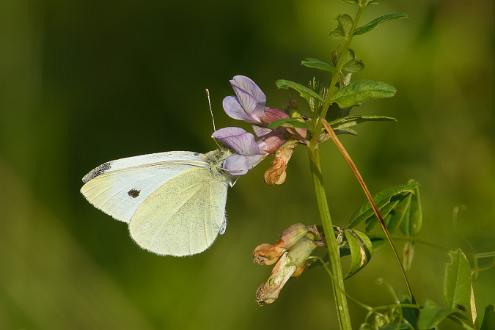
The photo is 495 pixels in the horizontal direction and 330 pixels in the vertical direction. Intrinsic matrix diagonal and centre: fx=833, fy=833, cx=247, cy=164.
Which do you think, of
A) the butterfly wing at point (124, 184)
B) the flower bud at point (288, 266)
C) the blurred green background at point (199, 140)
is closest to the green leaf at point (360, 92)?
the flower bud at point (288, 266)

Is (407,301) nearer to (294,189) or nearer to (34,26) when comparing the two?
(294,189)

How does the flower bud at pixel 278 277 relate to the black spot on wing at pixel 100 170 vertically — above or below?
below

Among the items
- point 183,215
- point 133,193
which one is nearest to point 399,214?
point 183,215

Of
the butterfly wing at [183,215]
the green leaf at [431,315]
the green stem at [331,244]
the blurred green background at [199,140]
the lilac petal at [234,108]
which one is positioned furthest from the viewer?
the blurred green background at [199,140]

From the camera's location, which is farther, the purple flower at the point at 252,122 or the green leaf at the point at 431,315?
the purple flower at the point at 252,122

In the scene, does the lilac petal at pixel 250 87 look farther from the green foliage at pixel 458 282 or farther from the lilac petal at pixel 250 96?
the green foliage at pixel 458 282

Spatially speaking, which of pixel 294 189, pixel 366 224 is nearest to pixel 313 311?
pixel 294 189
